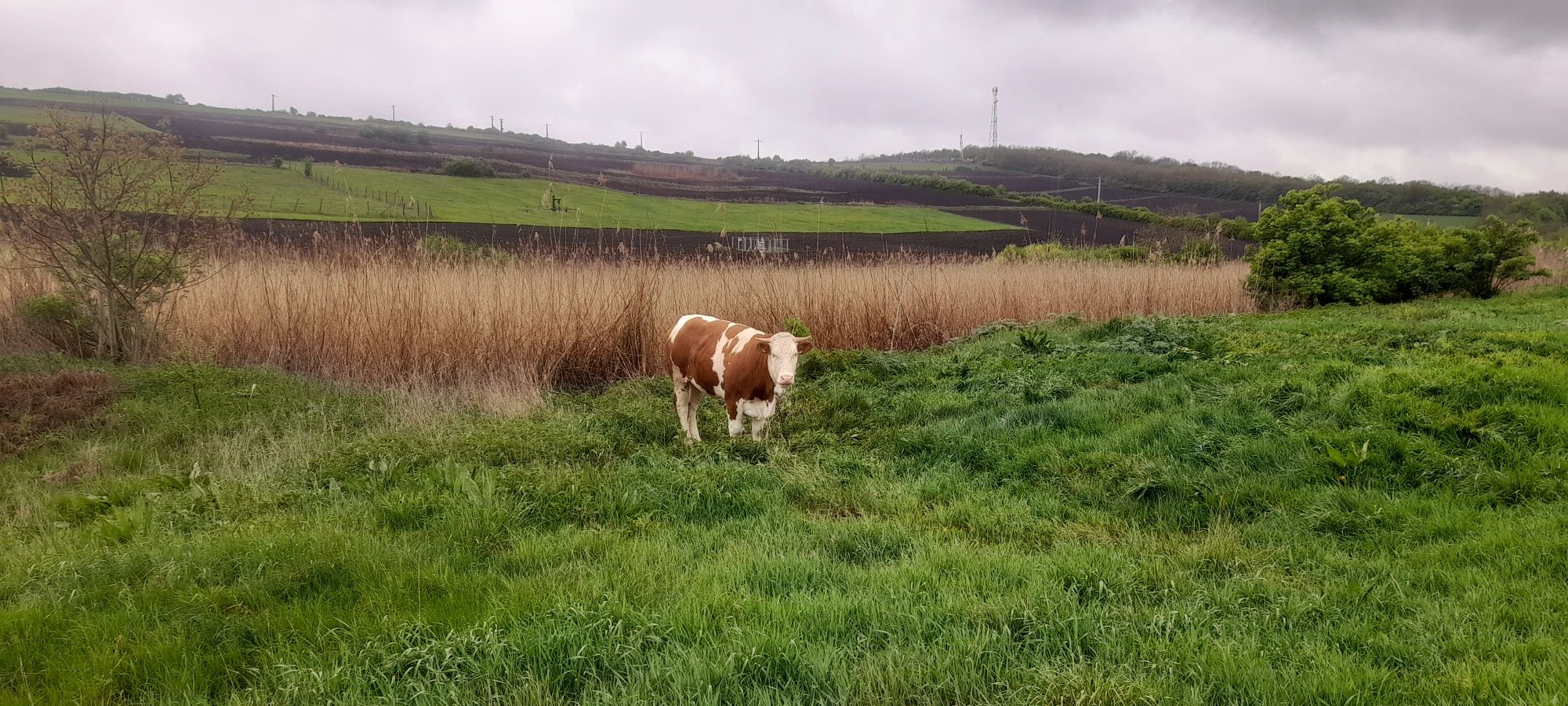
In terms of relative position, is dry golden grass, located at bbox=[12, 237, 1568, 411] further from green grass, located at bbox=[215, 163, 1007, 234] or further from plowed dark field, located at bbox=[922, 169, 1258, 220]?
plowed dark field, located at bbox=[922, 169, 1258, 220]

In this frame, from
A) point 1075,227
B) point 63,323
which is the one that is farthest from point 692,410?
point 1075,227

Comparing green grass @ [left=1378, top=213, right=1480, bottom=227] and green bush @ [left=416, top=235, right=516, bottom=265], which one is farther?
green grass @ [left=1378, top=213, right=1480, bottom=227]


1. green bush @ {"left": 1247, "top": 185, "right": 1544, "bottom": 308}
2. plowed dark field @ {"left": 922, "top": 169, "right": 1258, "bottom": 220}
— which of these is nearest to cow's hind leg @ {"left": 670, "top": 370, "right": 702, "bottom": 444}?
green bush @ {"left": 1247, "top": 185, "right": 1544, "bottom": 308}

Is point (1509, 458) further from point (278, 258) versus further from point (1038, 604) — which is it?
point (278, 258)

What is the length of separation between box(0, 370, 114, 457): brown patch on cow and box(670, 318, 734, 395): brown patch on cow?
5.33m

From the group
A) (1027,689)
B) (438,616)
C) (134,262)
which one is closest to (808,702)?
(1027,689)

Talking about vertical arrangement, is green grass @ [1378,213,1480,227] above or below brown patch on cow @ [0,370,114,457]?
above

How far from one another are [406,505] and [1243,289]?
1642cm

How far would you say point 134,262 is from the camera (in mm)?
8234

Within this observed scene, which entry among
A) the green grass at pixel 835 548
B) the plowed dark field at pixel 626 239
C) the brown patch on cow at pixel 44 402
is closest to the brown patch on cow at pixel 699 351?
the green grass at pixel 835 548

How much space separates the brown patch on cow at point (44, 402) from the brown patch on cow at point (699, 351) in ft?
17.5

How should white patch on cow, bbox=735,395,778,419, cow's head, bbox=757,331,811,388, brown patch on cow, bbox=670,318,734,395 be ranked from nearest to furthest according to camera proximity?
cow's head, bbox=757,331,811,388
white patch on cow, bbox=735,395,778,419
brown patch on cow, bbox=670,318,734,395

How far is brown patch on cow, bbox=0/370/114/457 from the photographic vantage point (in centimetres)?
614

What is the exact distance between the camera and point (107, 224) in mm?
8180
